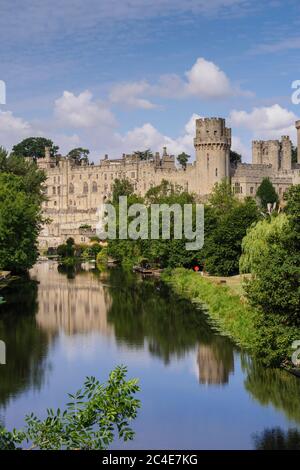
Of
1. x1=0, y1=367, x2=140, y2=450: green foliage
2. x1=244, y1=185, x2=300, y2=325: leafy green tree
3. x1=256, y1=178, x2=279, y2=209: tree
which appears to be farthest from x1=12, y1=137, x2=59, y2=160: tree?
x1=0, y1=367, x2=140, y2=450: green foliage

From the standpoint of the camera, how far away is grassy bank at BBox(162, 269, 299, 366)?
62.3 feet

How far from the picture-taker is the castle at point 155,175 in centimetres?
7188

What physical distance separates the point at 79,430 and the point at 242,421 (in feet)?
19.2

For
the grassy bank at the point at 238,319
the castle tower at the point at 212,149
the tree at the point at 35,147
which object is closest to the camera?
the grassy bank at the point at 238,319

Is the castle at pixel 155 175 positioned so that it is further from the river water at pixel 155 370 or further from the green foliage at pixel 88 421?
the green foliage at pixel 88 421

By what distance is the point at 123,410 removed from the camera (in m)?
11.1

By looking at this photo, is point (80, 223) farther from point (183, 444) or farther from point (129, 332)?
point (183, 444)

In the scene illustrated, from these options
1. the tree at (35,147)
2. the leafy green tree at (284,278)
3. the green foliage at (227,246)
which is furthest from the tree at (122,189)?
the leafy green tree at (284,278)

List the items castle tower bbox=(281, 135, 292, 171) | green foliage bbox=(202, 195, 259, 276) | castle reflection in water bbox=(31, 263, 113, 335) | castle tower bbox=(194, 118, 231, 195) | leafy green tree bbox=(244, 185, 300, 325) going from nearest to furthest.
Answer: leafy green tree bbox=(244, 185, 300, 325) < castle reflection in water bbox=(31, 263, 113, 335) < green foliage bbox=(202, 195, 259, 276) < castle tower bbox=(194, 118, 231, 195) < castle tower bbox=(281, 135, 292, 171)

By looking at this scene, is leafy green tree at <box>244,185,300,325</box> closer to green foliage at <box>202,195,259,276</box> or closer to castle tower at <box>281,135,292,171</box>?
green foliage at <box>202,195,259,276</box>

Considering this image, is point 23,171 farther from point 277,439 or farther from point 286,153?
point 277,439

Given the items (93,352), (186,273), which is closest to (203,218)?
(186,273)

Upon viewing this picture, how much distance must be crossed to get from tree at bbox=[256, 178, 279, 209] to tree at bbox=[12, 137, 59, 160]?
134 feet

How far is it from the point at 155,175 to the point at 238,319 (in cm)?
5765
